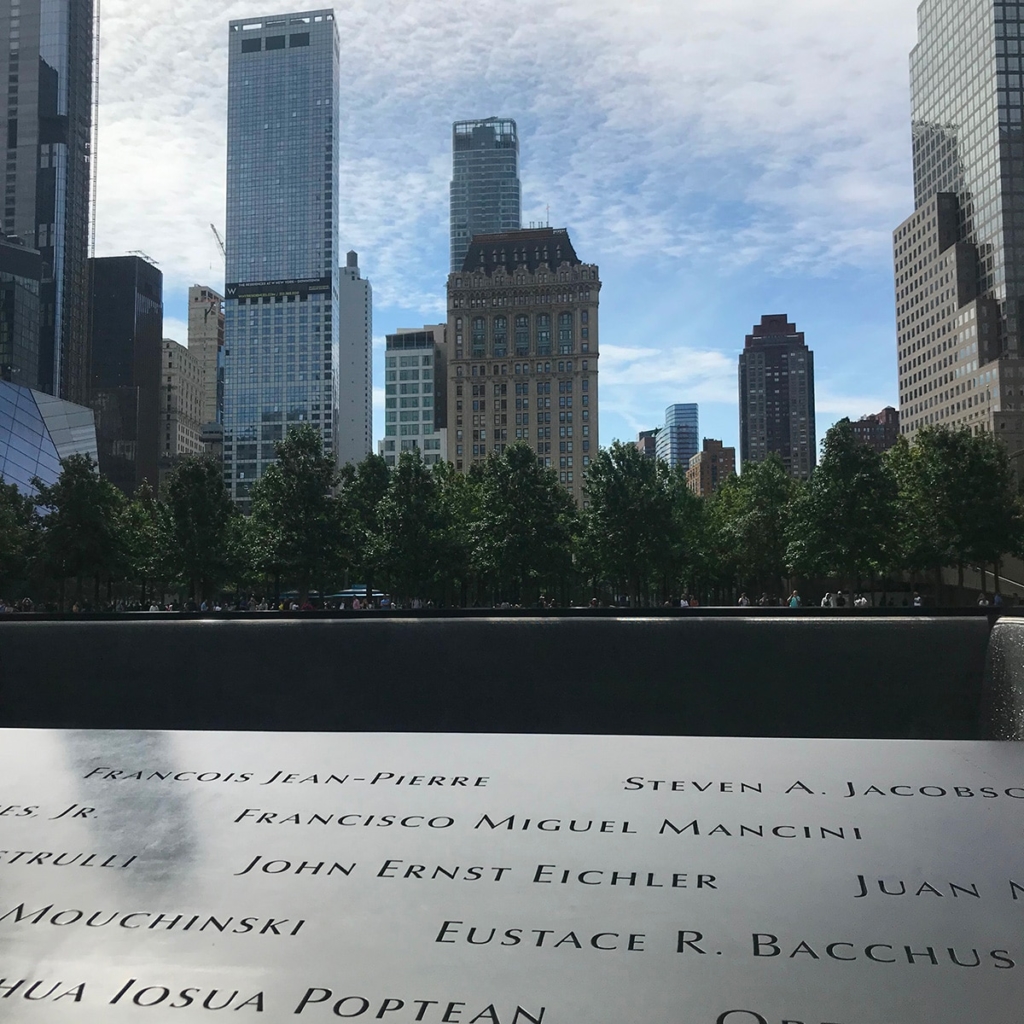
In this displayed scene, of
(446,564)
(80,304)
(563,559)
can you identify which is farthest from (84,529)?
(80,304)

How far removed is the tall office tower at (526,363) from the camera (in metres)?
133

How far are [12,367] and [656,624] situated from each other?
373 ft

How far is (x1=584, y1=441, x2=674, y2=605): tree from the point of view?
147ft

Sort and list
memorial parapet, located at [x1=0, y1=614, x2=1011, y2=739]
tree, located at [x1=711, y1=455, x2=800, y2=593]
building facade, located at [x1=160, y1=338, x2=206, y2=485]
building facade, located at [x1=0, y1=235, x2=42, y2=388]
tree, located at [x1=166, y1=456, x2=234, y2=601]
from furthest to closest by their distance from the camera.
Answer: building facade, located at [x1=160, y1=338, x2=206, y2=485], building facade, located at [x1=0, y1=235, x2=42, y2=388], tree, located at [x1=711, y1=455, x2=800, y2=593], tree, located at [x1=166, y1=456, x2=234, y2=601], memorial parapet, located at [x1=0, y1=614, x2=1011, y2=739]

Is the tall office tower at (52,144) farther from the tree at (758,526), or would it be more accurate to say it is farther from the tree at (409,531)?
the tree at (409,531)

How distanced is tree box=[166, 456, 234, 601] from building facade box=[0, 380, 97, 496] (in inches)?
677

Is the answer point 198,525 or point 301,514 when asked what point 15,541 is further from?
point 301,514

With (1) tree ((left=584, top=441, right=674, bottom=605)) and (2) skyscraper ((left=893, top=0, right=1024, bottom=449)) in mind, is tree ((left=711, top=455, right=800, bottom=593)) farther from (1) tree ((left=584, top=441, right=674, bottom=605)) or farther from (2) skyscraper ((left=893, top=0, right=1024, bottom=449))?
(2) skyscraper ((left=893, top=0, right=1024, bottom=449))

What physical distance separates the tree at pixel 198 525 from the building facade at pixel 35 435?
1719 centimetres

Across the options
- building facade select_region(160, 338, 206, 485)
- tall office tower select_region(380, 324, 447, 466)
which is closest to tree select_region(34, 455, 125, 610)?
tall office tower select_region(380, 324, 447, 466)

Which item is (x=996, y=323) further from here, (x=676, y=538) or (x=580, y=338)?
(x=676, y=538)

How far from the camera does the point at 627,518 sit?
4500cm

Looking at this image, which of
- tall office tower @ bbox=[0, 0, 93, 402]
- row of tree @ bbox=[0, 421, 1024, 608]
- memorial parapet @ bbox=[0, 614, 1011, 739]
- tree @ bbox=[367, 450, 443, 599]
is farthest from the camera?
tall office tower @ bbox=[0, 0, 93, 402]

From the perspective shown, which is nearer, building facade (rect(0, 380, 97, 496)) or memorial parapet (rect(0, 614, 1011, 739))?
memorial parapet (rect(0, 614, 1011, 739))
